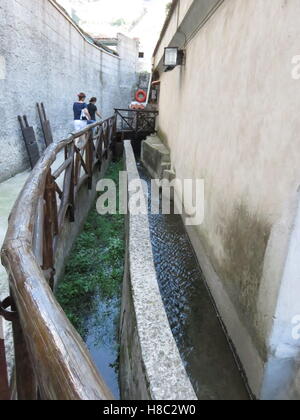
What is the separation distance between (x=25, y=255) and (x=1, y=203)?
11.2 ft

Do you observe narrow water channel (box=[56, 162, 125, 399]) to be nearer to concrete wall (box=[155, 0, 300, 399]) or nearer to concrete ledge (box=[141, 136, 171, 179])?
concrete wall (box=[155, 0, 300, 399])

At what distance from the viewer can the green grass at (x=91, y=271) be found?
11.7ft

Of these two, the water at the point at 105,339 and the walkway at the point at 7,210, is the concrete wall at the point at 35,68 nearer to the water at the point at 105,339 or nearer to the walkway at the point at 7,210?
the walkway at the point at 7,210

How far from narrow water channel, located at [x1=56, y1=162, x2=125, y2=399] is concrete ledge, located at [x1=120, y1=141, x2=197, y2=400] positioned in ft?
1.57

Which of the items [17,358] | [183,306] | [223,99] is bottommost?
[183,306]

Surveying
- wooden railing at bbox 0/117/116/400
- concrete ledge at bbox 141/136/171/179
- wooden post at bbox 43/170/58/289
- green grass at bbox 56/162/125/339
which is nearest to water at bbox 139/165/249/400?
green grass at bbox 56/162/125/339

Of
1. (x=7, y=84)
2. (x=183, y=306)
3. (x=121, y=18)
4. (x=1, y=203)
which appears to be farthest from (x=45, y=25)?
(x=121, y=18)

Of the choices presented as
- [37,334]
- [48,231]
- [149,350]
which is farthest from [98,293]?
[37,334]

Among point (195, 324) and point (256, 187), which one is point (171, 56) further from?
point (195, 324)

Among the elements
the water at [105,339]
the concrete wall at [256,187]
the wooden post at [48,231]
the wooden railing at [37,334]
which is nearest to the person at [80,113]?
the concrete wall at [256,187]

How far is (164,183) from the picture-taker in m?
7.31

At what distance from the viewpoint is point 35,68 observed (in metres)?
6.73
